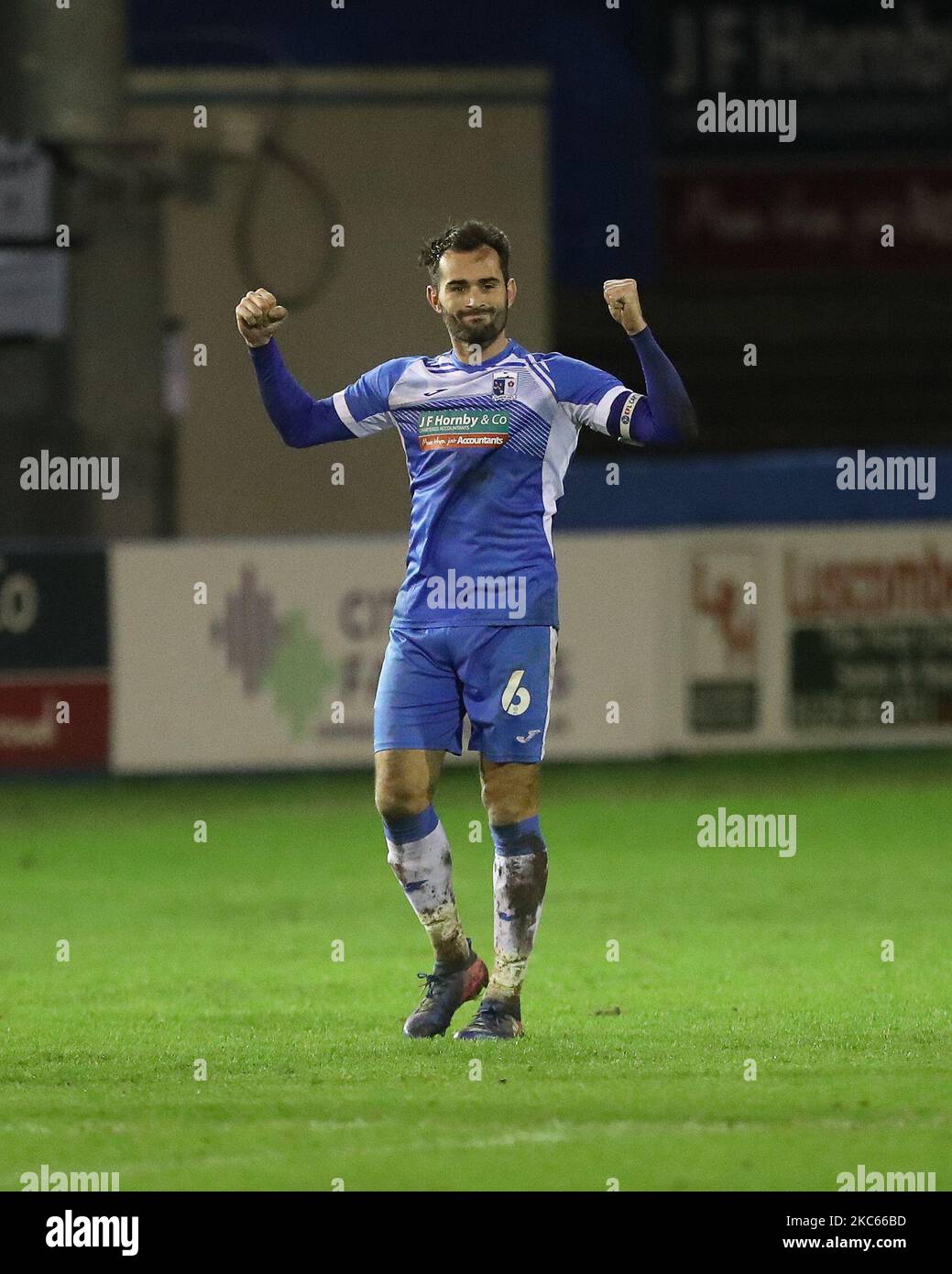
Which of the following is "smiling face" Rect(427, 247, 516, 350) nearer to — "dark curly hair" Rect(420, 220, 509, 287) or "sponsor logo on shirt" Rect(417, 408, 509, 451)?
"dark curly hair" Rect(420, 220, 509, 287)

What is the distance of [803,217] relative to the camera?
23797 mm

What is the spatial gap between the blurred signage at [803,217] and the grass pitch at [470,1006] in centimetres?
906

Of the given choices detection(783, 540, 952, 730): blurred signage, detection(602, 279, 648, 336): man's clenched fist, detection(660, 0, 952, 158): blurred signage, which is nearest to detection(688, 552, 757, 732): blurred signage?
detection(783, 540, 952, 730): blurred signage

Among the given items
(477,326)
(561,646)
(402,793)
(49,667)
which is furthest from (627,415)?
(49,667)

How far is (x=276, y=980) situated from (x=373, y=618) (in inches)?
286

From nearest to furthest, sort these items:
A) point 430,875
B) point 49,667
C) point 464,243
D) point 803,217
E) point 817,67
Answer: point 464,243 < point 430,875 < point 49,667 < point 817,67 < point 803,217

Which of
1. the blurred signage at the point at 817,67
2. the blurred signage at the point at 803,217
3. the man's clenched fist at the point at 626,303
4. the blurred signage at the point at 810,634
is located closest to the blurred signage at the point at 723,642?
the blurred signage at the point at 810,634

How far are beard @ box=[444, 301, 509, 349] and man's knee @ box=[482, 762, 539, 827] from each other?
122cm

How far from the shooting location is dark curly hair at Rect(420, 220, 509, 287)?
7711mm

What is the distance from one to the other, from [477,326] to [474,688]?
1033mm

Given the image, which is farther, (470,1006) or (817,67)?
(817,67)

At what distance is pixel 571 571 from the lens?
16.9m

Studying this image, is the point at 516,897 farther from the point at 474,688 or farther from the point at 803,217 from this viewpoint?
the point at 803,217

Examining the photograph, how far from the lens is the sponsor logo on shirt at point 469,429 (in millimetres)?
7680
